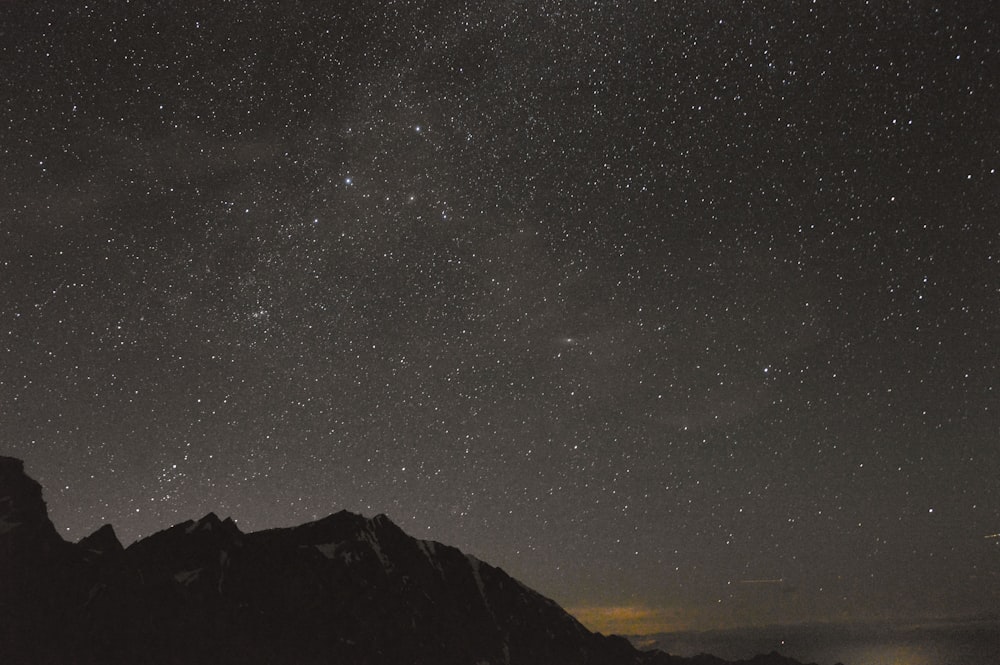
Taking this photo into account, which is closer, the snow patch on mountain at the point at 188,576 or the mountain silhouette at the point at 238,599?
the mountain silhouette at the point at 238,599

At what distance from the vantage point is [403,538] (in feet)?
641

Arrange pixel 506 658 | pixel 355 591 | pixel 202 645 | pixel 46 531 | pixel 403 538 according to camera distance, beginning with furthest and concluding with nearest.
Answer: pixel 403 538 → pixel 506 658 → pixel 355 591 → pixel 202 645 → pixel 46 531

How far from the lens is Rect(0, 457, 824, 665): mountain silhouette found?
288 ft

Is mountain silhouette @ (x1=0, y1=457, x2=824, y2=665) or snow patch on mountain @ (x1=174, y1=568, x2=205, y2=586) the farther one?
snow patch on mountain @ (x1=174, y1=568, x2=205, y2=586)

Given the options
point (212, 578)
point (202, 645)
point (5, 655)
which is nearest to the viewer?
point (5, 655)

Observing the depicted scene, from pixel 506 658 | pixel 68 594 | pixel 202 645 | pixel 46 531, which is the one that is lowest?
pixel 506 658

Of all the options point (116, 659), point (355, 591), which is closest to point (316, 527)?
point (355, 591)

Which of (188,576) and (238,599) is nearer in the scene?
(188,576)

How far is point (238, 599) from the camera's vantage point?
458 ft

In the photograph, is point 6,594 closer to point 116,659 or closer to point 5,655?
point 5,655

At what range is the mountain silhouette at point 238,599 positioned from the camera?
87750 mm

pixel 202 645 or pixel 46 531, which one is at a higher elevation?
pixel 46 531

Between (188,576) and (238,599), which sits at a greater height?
(188,576)

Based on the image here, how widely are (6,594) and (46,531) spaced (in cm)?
907
